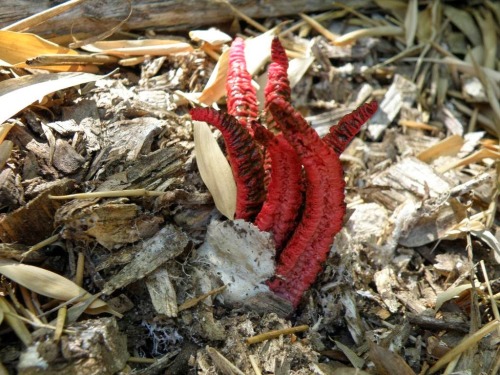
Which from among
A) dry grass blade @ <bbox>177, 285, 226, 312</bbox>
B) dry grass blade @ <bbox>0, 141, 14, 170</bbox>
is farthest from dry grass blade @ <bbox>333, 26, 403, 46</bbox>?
dry grass blade @ <bbox>0, 141, 14, 170</bbox>

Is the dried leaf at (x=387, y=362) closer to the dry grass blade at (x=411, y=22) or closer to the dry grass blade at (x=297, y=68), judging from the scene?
the dry grass blade at (x=297, y=68)

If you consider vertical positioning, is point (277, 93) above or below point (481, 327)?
above

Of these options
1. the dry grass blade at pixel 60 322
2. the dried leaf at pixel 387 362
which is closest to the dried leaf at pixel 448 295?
the dried leaf at pixel 387 362

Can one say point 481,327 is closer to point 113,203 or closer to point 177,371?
point 177,371

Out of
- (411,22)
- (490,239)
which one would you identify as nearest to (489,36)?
(411,22)

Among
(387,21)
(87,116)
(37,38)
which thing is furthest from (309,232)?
(387,21)

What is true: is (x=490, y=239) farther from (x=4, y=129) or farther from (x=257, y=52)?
(x=4, y=129)
